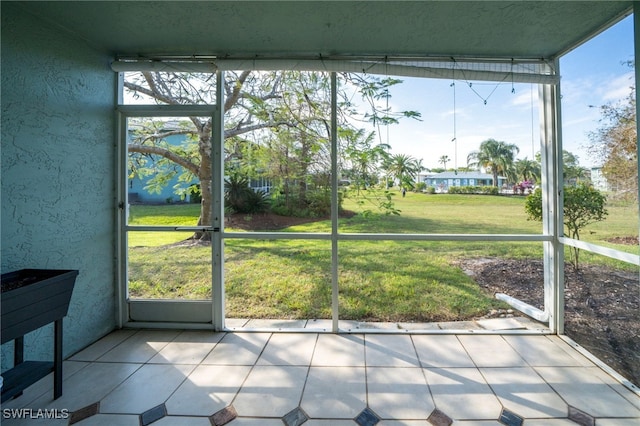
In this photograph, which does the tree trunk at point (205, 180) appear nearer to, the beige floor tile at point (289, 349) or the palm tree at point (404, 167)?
the beige floor tile at point (289, 349)

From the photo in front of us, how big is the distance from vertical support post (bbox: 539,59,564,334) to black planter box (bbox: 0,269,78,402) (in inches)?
145

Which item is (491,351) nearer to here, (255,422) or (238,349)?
(255,422)

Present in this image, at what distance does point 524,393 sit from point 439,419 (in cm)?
64

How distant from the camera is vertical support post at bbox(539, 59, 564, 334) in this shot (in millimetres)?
2385

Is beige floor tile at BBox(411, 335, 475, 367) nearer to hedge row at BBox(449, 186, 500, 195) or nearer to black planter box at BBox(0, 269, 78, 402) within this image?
hedge row at BBox(449, 186, 500, 195)

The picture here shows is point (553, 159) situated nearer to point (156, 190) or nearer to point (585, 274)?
point (585, 274)

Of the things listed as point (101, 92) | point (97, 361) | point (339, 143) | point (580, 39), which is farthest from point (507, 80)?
point (97, 361)

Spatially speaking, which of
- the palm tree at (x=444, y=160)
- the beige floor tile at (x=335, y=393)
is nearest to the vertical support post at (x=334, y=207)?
the beige floor tile at (x=335, y=393)

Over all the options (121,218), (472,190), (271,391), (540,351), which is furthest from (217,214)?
(540,351)

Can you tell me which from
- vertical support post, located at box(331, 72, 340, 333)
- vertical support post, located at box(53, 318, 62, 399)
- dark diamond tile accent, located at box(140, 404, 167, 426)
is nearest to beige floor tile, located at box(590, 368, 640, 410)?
vertical support post, located at box(331, 72, 340, 333)

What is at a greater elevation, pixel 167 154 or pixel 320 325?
pixel 167 154

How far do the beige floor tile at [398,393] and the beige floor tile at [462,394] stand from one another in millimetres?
68

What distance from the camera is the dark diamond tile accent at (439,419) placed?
1450mm

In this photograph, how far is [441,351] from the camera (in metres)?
2.15
